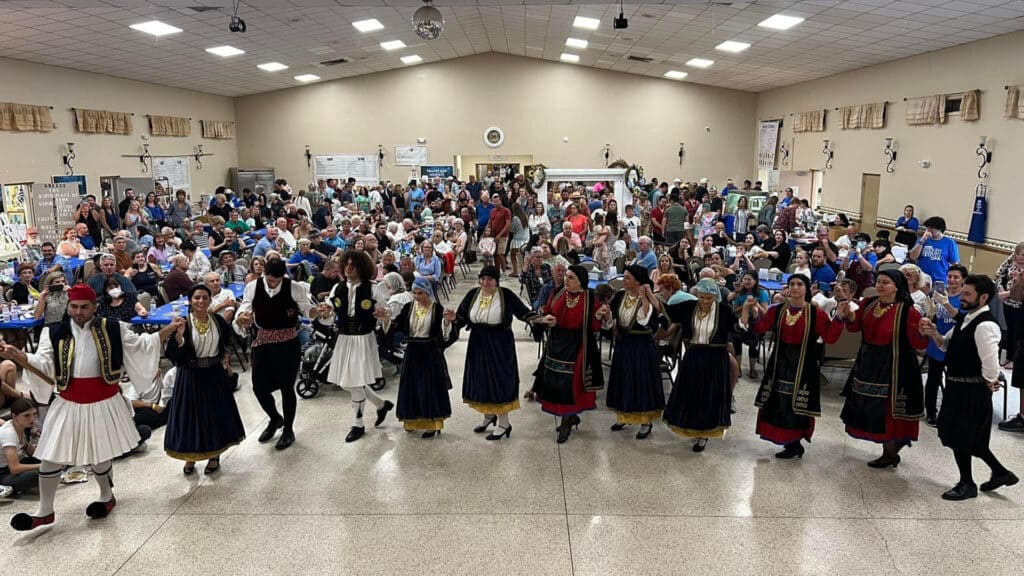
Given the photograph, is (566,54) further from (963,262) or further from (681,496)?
(681,496)

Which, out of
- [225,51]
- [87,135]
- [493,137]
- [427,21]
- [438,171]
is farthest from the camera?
[493,137]

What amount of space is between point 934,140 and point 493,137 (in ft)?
39.3

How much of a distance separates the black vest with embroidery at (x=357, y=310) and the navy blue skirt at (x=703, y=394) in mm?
2478

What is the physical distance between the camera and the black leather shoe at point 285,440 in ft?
17.8

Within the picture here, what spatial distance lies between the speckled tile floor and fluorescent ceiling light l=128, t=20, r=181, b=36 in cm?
767

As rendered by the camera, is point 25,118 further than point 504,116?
No

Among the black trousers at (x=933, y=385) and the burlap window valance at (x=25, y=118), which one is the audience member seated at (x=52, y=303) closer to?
the burlap window valance at (x=25, y=118)

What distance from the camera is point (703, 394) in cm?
515

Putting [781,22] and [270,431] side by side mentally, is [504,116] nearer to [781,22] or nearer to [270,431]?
[781,22]

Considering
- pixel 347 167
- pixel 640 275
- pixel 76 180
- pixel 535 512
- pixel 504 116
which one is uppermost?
pixel 504 116

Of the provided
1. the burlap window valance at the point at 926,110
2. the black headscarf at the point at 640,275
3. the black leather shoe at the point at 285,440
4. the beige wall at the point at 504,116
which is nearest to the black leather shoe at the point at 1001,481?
the black headscarf at the point at 640,275

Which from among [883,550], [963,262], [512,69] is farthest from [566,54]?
[883,550]

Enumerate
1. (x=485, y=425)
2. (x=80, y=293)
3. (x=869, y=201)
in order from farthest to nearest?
(x=869, y=201)
(x=485, y=425)
(x=80, y=293)

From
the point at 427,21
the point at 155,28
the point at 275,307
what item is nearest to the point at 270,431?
the point at 275,307
